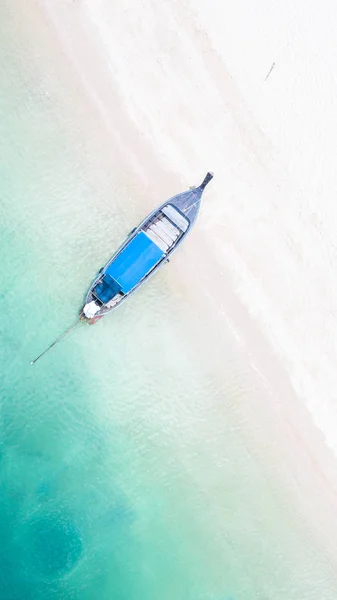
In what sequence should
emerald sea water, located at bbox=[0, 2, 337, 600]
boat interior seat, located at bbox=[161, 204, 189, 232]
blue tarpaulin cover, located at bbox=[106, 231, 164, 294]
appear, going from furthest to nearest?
emerald sea water, located at bbox=[0, 2, 337, 600]
boat interior seat, located at bbox=[161, 204, 189, 232]
blue tarpaulin cover, located at bbox=[106, 231, 164, 294]

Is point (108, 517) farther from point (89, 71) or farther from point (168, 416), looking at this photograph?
point (89, 71)

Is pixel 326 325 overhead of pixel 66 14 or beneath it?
beneath

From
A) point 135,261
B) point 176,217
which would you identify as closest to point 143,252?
point 135,261

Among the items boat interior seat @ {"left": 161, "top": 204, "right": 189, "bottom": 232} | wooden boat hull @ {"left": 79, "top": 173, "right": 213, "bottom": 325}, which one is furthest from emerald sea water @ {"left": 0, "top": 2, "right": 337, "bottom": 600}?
boat interior seat @ {"left": 161, "top": 204, "right": 189, "bottom": 232}

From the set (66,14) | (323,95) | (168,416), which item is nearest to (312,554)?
(168,416)

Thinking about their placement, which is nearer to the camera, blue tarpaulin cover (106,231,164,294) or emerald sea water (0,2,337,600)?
blue tarpaulin cover (106,231,164,294)

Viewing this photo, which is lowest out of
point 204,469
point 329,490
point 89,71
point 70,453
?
point 329,490

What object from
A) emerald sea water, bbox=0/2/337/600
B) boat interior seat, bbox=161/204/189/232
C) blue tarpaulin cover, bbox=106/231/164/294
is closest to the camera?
blue tarpaulin cover, bbox=106/231/164/294

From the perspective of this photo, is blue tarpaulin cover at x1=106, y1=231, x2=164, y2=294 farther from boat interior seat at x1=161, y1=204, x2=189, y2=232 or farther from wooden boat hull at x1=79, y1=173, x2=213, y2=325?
boat interior seat at x1=161, y1=204, x2=189, y2=232
